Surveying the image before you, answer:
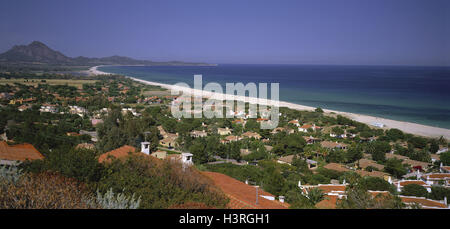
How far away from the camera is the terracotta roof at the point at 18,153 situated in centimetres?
878

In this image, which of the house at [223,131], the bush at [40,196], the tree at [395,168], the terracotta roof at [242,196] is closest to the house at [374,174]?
the tree at [395,168]

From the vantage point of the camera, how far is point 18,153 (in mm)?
9180

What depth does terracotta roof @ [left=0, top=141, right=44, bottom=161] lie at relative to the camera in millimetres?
8781

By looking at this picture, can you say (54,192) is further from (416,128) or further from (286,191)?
(416,128)

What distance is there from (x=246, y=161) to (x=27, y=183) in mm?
12881

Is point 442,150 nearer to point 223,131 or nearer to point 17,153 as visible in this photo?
point 223,131

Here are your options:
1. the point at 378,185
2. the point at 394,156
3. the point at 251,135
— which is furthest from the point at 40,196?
the point at 251,135

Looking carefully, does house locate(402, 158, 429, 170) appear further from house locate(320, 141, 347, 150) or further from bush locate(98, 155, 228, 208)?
bush locate(98, 155, 228, 208)

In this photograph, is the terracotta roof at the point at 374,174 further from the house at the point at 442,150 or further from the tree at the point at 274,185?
the house at the point at 442,150

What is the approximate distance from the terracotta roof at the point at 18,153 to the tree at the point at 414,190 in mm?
10194

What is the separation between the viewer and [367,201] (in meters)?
5.03

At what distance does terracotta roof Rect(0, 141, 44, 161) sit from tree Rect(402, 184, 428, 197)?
401 inches

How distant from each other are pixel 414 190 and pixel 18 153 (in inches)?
440
